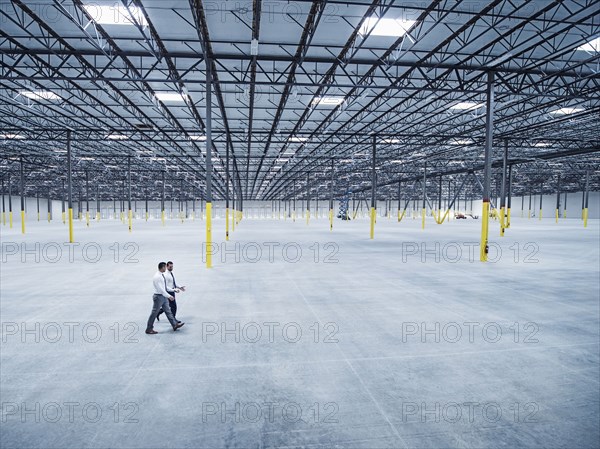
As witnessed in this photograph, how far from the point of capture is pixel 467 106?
2270cm

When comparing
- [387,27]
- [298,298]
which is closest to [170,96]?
[387,27]

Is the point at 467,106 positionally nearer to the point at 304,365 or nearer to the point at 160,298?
the point at 304,365

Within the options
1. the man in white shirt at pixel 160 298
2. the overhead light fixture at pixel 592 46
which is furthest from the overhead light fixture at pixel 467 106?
the man in white shirt at pixel 160 298

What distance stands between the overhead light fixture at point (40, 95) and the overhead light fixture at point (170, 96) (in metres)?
5.81

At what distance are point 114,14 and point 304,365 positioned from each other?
12.9 m

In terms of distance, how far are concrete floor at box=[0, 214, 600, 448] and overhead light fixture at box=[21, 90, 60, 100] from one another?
1347cm

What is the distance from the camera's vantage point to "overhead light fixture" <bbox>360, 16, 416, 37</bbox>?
12.5m

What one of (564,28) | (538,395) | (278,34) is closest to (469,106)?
(564,28)

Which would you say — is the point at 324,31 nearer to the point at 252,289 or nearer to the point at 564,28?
the point at 564,28

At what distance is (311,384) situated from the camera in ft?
15.9

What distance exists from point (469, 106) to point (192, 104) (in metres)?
17.6

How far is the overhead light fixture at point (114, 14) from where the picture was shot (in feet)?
37.5

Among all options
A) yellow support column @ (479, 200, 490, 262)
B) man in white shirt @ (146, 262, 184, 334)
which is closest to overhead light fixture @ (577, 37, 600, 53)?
yellow support column @ (479, 200, 490, 262)

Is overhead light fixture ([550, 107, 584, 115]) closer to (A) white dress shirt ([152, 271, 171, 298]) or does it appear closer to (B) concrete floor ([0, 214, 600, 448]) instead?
(B) concrete floor ([0, 214, 600, 448])
